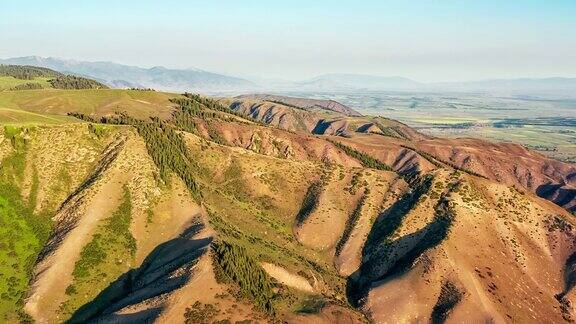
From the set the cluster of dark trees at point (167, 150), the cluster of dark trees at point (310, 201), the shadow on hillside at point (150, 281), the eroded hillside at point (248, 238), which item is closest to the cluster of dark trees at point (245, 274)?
the eroded hillside at point (248, 238)

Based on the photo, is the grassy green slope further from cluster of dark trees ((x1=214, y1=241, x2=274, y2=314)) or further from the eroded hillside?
cluster of dark trees ((x1=214, y1=241, x2=274, y2=314))

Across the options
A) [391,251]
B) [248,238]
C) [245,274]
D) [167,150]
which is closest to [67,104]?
[167,150]

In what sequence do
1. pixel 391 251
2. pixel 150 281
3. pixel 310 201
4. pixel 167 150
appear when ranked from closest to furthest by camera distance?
pixel 150 281 < pixel 391 251 < pixel 167 150 < pixel 310 201

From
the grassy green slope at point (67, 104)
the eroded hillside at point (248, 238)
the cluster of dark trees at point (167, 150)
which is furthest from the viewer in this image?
the grassy green slope at point (67, 104)

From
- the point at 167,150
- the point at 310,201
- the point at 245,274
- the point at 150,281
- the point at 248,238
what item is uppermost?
the point at 167,150

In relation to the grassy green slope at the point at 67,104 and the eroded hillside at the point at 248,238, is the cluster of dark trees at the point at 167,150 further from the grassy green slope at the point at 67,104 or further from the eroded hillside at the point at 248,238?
the grassy green slope at the point at 67,104

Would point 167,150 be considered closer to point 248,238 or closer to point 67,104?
point 248,238
